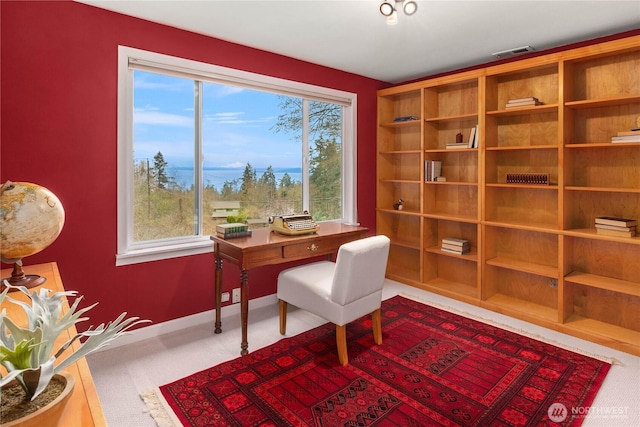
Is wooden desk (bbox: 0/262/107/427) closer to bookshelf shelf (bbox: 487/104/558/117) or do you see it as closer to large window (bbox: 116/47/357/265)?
large window (bbox: 116/47/357/265)

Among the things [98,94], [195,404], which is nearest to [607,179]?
[195,404]

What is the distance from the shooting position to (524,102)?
329 cm

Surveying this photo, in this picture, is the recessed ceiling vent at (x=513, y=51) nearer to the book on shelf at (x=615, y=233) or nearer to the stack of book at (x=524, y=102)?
the stack of book at (x=524, y=102)

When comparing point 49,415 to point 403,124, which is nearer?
point 49,415

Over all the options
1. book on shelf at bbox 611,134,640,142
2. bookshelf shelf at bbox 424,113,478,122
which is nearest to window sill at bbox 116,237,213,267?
bookshelf shelf at bbox 424,113,478,122

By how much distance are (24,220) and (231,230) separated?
1324 millimetres

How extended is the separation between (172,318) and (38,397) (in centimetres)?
231

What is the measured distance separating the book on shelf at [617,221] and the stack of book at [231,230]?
2805mm

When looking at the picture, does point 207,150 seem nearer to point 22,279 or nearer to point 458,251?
point 22,279

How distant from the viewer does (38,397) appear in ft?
2.65

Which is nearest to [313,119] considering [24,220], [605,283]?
[24,220]

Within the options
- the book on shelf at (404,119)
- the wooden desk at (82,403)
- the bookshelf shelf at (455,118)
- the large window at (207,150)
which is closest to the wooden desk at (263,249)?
the large window at (207,150)

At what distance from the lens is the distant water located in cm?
309

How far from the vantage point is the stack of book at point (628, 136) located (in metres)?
2.69
